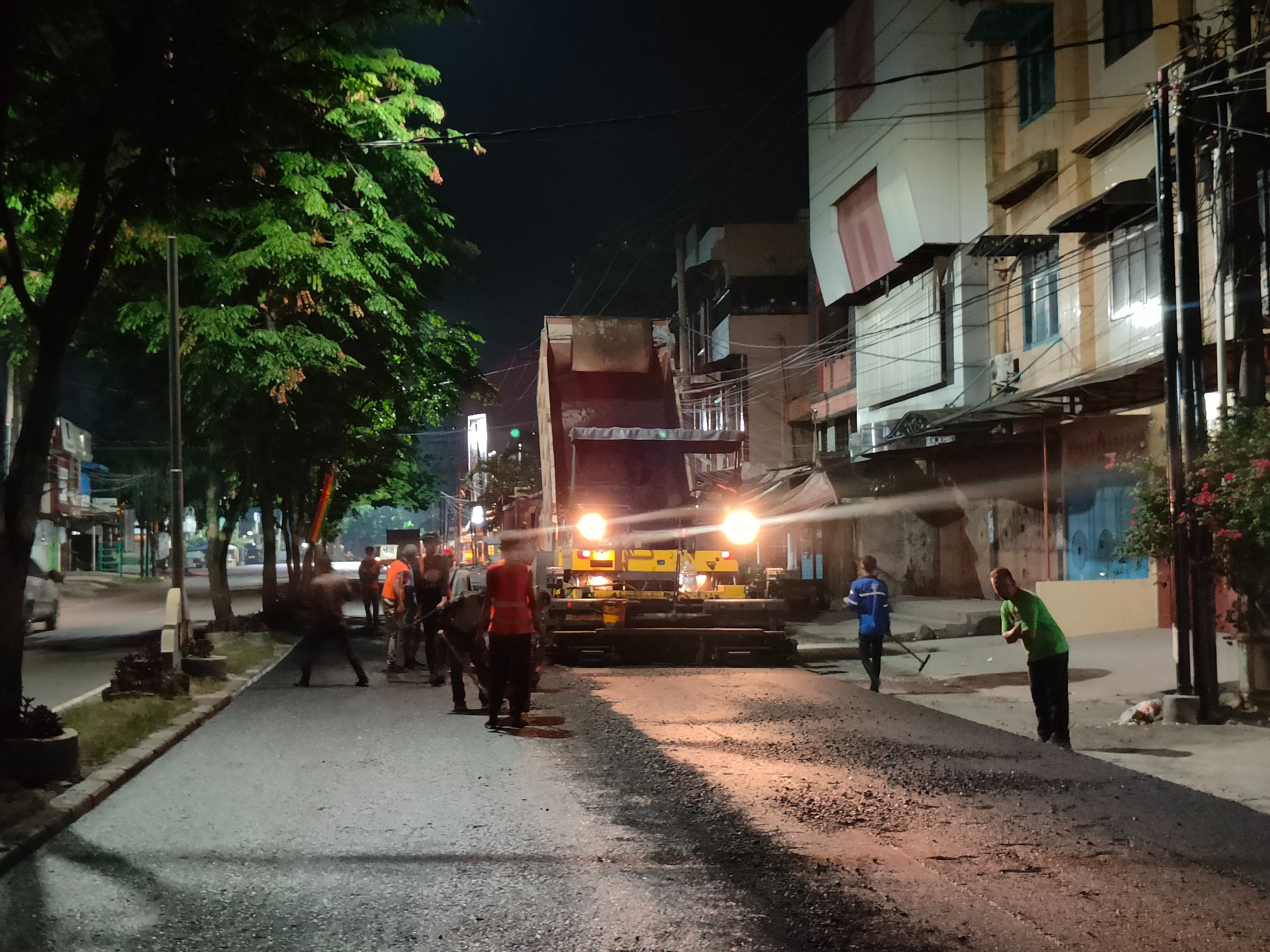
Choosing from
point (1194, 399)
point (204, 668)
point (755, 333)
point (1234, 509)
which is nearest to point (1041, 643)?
point (1234, 509)

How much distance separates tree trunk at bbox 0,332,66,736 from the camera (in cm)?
858

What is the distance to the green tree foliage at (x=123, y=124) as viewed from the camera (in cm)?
862

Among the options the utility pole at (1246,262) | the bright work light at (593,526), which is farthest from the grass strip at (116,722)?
the utility pole at (1246,262)

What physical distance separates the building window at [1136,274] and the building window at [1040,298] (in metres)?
1.82

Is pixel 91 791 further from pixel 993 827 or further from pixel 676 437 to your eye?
pixel 676 437

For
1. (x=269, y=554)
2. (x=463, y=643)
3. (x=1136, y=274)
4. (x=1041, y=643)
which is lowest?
(x=463, y=643)

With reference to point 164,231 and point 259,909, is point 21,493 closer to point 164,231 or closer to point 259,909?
point 164,231

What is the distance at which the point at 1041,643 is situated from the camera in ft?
33.4

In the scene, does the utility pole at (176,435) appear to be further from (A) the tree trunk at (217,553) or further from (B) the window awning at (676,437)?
(A) the tree trunk at (217,553)

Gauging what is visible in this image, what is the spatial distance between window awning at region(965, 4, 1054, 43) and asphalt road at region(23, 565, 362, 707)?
19793 mm

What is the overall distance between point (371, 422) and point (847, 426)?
1646 cm

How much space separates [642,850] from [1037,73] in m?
22.2

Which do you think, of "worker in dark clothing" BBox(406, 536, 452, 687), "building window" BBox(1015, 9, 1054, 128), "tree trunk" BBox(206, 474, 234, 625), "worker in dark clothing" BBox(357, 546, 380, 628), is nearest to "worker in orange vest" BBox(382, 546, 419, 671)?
"worker in dark clothing" BBox(406, 536, 452, 687)

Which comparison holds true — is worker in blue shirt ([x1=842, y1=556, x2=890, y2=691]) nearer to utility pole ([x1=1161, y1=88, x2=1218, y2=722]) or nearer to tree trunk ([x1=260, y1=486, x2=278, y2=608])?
utility pole ([x1=1161, y1=88, x2=1218, y2=722])
